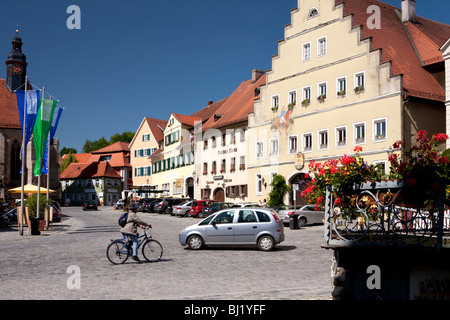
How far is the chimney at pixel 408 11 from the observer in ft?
138

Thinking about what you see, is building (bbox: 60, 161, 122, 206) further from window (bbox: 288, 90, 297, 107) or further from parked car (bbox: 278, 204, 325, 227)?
parked car (bbox: 278, 204, 325, 227)

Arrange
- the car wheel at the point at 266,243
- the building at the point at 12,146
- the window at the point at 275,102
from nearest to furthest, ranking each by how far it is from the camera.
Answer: the car wheel at the point at 266,243 → the window at the point at 275,102 → the building at the point at 12,146

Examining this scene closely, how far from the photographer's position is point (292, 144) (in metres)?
40.8

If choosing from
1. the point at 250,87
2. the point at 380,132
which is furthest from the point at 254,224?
the point at 250,87

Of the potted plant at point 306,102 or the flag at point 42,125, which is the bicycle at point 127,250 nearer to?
the flag at point 42,125

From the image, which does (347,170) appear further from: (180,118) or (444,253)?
(180,118)

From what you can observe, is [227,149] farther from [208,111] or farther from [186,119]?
[208,111]

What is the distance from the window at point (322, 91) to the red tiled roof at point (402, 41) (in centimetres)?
422

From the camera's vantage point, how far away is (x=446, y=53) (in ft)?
101

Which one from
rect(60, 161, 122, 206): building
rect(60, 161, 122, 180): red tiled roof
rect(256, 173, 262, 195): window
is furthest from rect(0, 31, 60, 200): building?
rect(256, 173, 262, 195): window

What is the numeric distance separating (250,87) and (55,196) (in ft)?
121

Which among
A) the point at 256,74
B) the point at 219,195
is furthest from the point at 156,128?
the point at 219,195

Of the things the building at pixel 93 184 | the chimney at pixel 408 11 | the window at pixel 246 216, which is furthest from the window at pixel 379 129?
the building at pixel 93 184

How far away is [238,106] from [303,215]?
23797 millimetres
